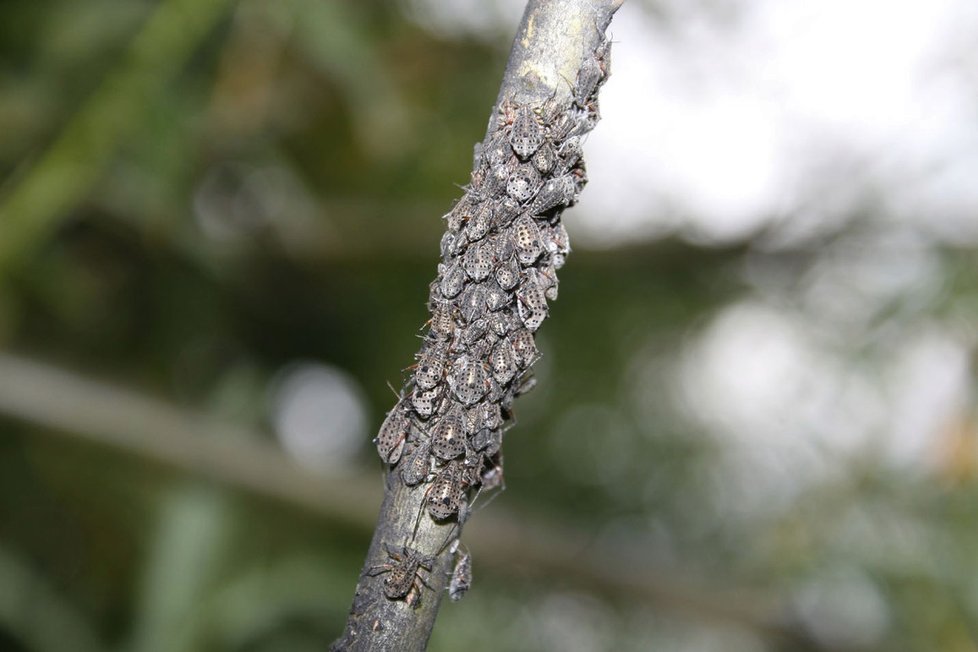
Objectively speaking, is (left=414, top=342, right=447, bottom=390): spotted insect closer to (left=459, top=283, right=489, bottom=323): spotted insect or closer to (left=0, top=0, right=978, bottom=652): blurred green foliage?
(left=459, top=283, right=489, bottom=323): spotted insect

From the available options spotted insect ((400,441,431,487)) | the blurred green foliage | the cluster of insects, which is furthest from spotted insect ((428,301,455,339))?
the blurred green foliage

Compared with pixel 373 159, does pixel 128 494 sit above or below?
below

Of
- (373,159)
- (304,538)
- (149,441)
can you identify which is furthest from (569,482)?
(149,441)

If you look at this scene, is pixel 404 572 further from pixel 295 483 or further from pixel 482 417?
pixel 295 483

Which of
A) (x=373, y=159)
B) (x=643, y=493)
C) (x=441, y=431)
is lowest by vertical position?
(x=441, y=431)

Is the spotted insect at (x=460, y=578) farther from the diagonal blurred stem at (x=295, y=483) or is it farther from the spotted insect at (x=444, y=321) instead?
the diagonal blurred stem at (x=295, y=483)

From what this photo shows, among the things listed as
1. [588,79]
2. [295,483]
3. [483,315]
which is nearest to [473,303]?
[483,315]

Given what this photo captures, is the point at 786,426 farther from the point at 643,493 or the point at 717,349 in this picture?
the point at 643,493

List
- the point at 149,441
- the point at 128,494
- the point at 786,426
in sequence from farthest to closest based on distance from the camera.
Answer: the point at 128,494, the point at 786,426, the point at 149,441
